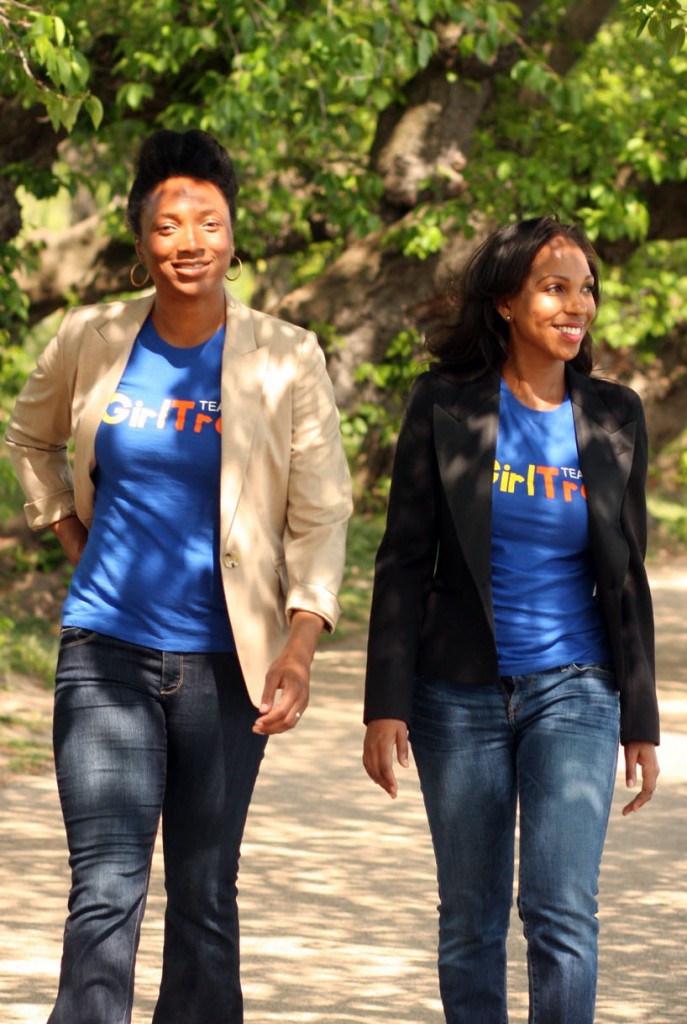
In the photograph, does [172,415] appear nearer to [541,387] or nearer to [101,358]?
[101,358]

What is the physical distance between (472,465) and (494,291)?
17.2 inches

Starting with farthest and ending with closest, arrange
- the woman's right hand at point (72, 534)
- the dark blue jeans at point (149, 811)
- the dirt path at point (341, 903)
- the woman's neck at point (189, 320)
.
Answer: the dirt path at point (341, 903)
the woman's right hand at point (72, 534)
the woman's neck at point (189, 320)
the dark blue jeans at point (149, 811)

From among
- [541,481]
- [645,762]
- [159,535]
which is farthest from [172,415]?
[645,762]

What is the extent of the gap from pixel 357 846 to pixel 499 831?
3.83 m

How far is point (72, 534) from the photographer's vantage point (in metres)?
4.04

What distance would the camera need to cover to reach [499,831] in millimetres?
3701

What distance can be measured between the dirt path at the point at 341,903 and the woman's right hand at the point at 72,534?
1.44 m

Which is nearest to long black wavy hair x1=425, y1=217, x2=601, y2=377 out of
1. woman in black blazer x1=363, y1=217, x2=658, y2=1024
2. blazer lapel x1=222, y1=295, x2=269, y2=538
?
woman in black blazer x1=363, y1=217, x2=658, y2=1024

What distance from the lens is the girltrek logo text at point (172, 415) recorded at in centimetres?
361

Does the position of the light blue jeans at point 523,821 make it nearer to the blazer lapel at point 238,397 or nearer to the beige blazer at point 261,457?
the beige blazer at point 261,457

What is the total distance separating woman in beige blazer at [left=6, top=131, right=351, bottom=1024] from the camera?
11.6 feet

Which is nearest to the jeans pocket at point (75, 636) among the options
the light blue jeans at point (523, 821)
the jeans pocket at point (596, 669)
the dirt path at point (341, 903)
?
the light blue jeans at point (523, 821)

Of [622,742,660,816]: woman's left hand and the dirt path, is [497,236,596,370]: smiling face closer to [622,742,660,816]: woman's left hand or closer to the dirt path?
[622,742,660,816]: woman's left hand

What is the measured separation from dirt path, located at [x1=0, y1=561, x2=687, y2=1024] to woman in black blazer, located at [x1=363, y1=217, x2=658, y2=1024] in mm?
1476
